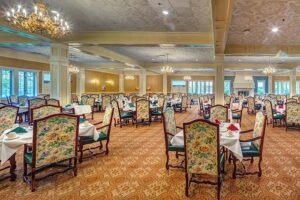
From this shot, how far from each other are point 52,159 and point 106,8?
3432 millimetres

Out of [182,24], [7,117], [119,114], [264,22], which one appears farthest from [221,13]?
[119,114]

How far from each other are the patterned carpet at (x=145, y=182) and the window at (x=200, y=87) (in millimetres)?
17867

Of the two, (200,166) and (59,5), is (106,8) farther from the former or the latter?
(200,166)

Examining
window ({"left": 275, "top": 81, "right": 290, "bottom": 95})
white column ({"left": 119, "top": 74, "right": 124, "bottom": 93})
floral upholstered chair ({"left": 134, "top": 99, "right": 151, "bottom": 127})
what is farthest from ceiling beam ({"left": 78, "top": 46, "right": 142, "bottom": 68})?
window ({"left": 275, "top": 81, "right": 290, "bottom": 95})

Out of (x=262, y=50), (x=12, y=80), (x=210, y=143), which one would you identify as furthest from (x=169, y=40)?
(x=12, y=80)

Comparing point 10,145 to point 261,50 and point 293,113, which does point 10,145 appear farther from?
point 261,50

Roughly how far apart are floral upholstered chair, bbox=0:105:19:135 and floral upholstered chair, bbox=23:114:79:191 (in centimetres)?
163

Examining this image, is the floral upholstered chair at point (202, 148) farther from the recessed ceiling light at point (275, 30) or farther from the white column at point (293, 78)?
the white column at point (293, 78)

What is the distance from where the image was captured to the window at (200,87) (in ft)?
73.6

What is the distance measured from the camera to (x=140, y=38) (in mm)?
6973

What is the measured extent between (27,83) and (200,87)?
15452 mm

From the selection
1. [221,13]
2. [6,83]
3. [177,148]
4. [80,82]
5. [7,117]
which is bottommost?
[177,148]

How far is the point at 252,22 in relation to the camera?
5695 millimetres

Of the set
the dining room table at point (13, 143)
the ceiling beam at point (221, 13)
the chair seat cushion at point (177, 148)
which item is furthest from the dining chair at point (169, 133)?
the dining room table at point (13, 143)
